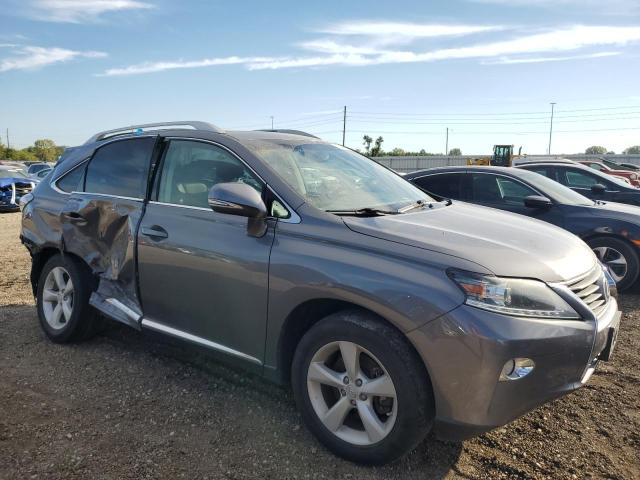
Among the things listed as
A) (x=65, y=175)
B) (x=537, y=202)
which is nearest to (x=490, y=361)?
(x=65, y=175)

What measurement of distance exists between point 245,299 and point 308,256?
52 centimetres

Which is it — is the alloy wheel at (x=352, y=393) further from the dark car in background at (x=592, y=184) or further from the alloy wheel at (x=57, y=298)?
the dark car in background at (x=592, y=184)

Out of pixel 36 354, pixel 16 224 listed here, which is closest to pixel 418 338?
pixel 36 354

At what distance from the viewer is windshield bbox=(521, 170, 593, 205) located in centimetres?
678

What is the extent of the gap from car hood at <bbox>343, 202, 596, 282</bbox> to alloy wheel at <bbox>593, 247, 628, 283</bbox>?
3.59m

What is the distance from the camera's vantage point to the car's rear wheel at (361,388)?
2.44m

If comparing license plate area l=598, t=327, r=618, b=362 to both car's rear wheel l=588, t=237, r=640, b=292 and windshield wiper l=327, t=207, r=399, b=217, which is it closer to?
windshield wiper l=327, t=207, r=399, b=217

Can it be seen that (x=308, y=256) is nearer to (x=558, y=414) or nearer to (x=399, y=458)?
(x=399, y=458)

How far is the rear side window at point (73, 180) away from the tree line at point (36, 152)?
70.9m

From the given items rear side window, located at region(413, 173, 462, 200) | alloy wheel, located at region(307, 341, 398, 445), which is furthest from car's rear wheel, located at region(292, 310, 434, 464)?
rear side window, located at region(413, 173, 462, 200)

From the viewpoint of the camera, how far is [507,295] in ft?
7.73

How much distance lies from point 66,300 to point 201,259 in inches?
73.5

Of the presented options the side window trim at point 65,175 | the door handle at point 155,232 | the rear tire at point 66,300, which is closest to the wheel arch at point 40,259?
the rear tire at point 66,300

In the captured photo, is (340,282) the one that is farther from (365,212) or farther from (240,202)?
(240,202)
